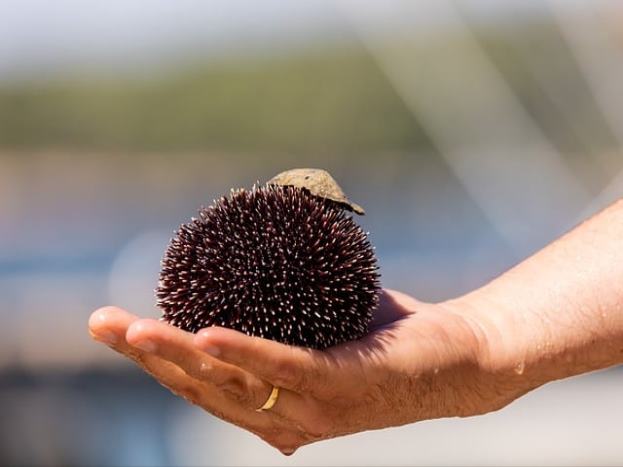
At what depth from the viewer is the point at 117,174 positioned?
2714 centimetres

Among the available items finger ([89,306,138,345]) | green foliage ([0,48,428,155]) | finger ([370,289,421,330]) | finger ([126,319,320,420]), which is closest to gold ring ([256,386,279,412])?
finger ([126,319,320,420])

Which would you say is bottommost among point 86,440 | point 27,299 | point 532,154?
point 86,440

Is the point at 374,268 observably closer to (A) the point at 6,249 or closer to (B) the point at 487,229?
(B) the point at 487,229

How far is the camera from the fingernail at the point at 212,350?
5.83ft

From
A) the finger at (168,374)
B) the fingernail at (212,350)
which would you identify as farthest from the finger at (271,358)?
the finger at (168,374)

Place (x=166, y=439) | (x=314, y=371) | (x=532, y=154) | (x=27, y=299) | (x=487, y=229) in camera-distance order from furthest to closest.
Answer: (x=532, y=154) < (x=487, y=229) < (x=27, y=299) < (x=166, y=439) < (x=314, y=371)

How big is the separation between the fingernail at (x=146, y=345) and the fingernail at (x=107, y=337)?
7cm

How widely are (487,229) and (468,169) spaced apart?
15.5 ft

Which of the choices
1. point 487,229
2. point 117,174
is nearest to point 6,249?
point 487,229

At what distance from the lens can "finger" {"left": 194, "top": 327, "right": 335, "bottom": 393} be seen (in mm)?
1781

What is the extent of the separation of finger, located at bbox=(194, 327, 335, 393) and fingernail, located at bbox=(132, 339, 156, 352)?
0.07 meters

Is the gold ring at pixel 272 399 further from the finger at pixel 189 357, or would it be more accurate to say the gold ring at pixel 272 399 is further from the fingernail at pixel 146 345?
the fingernail at pixel 146 345

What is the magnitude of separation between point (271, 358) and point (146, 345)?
0.72 ft

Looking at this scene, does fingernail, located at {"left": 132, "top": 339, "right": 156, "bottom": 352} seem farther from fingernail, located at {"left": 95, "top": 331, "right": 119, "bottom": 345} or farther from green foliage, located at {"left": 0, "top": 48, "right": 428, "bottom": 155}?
green foliage, located at {"left": 0, "top": 48, "right": 428, "bottom": 155}
